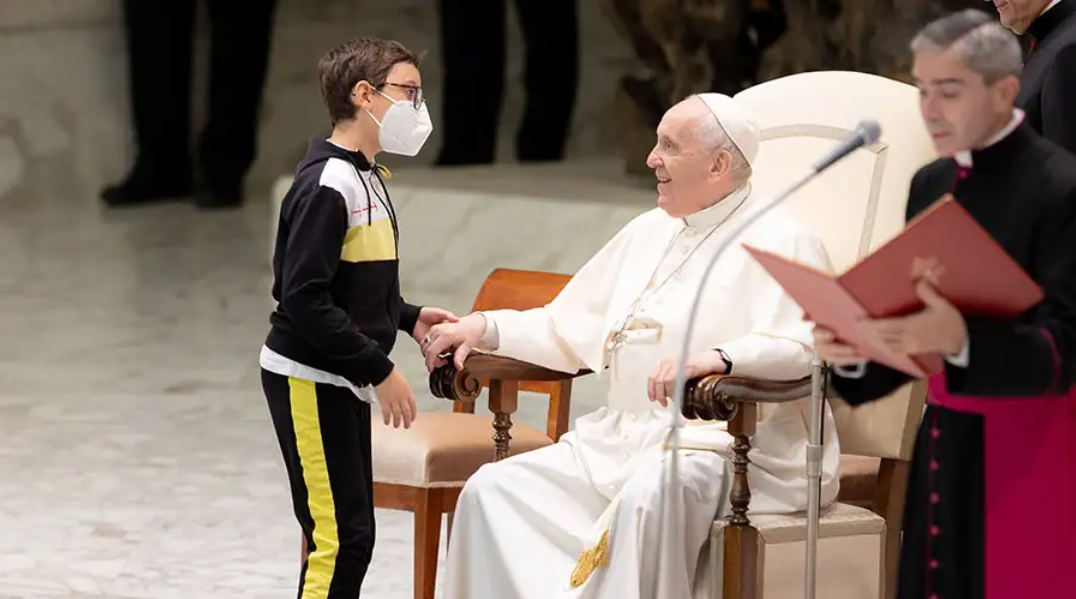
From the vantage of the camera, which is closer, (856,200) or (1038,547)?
(1038,547)

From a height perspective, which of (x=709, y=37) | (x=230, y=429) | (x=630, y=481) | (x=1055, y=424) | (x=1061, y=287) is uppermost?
(x=709, y=37)

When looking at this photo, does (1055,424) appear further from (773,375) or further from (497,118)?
(497,118)

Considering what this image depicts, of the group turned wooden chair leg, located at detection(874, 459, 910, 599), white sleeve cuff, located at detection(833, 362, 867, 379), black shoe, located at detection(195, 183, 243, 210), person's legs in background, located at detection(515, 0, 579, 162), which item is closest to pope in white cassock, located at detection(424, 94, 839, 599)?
turned wooden chair leg, located at detection(874, 459, 910, 599)

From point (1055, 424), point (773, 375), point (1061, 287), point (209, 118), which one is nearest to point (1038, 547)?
point (1055, 424)

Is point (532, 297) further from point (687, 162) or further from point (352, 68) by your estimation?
point (352, 68)

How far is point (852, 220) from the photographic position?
4.14 metres

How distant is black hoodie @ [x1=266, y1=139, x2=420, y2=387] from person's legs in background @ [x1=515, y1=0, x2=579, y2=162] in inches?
283

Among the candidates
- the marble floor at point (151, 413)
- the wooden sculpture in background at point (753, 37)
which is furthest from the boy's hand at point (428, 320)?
the wooden sculpture in background at point (753, 37)

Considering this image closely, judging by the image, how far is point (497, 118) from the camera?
11.1 m

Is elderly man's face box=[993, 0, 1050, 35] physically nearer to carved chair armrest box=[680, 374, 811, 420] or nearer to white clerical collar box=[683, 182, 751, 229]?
white clerical collar box=[683, 182, 751, 229]

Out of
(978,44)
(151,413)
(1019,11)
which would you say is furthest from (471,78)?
(978,44)

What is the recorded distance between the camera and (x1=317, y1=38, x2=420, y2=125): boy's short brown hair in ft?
12.2

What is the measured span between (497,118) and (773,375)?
7.59 metres

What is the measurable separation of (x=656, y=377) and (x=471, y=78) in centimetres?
732
